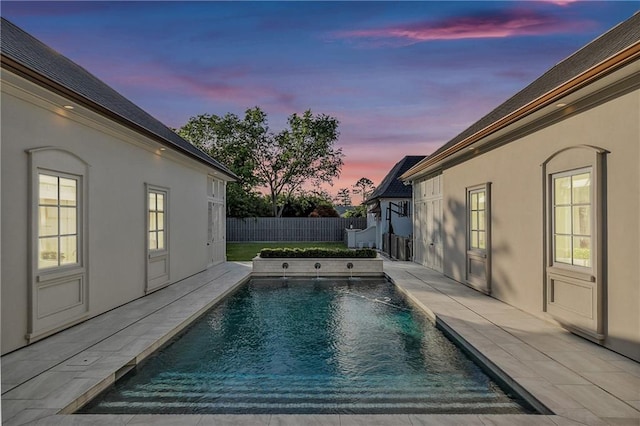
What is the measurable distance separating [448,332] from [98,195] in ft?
20.8

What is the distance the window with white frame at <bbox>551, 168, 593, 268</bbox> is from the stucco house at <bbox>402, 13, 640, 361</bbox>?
0.05 feet

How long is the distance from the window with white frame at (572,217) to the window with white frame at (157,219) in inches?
319

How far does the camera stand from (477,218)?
8.73 m

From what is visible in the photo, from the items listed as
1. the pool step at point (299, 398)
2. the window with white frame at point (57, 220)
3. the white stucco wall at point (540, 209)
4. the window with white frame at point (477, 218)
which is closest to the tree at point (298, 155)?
the white stucco wall at point (540, 209)

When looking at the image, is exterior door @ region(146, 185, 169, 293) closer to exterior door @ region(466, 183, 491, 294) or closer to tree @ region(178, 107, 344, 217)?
exterior door @ region(466, 183, 491, 294)

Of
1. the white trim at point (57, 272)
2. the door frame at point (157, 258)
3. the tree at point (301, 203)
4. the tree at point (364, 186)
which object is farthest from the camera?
the tree at point (364, 186)

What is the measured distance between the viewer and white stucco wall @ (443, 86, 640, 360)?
167 inches

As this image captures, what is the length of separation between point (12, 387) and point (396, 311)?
5913 millimetres

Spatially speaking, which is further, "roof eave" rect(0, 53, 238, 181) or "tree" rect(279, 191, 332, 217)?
"tree" rect(279, 191, 332, 217)

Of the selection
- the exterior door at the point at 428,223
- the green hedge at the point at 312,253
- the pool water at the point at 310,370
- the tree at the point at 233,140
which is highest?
the tree at the point at 233,140

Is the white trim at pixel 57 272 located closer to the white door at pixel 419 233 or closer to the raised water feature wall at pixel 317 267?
the raised water feature wall at pixel 317 267

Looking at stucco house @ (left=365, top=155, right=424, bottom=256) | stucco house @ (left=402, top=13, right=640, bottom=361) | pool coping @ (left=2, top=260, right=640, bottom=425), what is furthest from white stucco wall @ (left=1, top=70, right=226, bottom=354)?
stucco house @ (left=365, top=155, right=424, bottom=256)

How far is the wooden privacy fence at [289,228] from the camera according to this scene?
24.2 m

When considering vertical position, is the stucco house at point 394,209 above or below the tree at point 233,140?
below
